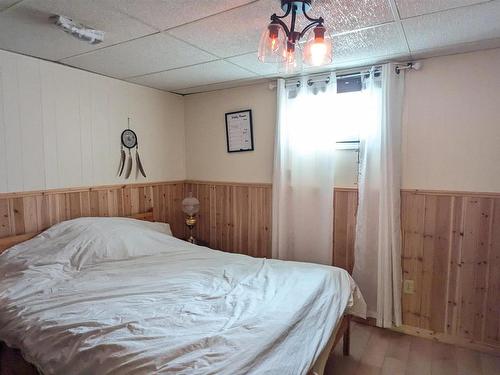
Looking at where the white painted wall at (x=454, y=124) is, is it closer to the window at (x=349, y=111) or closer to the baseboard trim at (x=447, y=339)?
the window at (x=349, y=111)

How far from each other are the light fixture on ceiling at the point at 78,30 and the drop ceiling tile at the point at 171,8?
321 millimetres

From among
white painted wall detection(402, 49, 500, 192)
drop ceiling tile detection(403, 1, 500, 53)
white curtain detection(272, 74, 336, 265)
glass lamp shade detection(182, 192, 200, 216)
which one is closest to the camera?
drop ceiling tile detection(403, 1, 500, 53)

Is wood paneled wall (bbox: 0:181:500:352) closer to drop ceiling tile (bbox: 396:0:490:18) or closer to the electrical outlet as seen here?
the electrical outlet

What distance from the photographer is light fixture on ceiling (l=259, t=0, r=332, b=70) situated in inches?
54.5

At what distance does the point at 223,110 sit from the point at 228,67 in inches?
33.2

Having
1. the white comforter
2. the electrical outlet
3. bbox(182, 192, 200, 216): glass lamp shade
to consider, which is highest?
bbox(182, 192, 200, 216): glass lamp shade

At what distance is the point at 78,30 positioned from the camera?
5.90ft

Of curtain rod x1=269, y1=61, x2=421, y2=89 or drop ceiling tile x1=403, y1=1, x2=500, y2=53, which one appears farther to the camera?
curtain rod x1=269, y1=61, x2=421, y2=89

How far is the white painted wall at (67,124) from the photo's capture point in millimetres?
2287

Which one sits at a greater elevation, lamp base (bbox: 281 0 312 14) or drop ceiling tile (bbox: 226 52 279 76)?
drop ceiling tile (bbox: 226 52 279 76)

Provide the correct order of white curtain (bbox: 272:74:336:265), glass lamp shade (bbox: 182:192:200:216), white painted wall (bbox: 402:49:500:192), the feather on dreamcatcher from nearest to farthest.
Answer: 1. white painted wall (bbox: 402:49:500:192)
2. white curtain (bbox: 272:74:336:265)
3. the feather on dreamcatcher
4. glass lamp shade (bbox: 182:192:200:216)

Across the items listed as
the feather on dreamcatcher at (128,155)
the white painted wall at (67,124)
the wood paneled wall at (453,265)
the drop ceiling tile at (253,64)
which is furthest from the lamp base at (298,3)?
the feather on dreamcatcher at (128,155)

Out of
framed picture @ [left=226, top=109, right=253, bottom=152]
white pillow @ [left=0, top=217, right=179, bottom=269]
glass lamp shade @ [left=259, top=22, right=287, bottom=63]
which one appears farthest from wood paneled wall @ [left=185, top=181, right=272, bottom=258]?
glass lamp shade @ [left=259, top=22, right=287, bottom=63]

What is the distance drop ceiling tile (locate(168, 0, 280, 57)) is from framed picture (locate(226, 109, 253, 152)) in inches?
41.3
